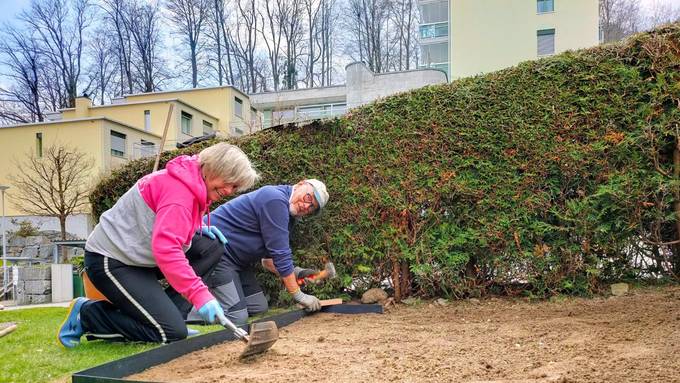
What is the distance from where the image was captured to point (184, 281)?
7.22 ft

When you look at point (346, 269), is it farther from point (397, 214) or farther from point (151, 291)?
point (151, 291)

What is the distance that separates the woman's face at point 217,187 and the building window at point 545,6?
72.1ft

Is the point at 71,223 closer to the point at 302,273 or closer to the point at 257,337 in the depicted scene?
the point at 302,273

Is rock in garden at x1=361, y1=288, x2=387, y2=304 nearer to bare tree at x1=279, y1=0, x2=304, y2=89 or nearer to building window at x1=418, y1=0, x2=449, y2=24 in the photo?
building window at x1=418, y1=0, x2=449, y2=24

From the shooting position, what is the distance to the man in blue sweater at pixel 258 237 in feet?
11.1

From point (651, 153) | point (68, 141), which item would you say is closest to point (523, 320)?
point (651, 153)

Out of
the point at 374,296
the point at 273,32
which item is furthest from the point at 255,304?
the point at 273,32

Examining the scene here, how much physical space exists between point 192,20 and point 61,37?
23.0 feet

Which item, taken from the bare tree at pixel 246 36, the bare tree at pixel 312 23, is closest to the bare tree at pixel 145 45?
the bare tree at pixel 246 36

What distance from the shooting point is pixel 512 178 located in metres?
3.58

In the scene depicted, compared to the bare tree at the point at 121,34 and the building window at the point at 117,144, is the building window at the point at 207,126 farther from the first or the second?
the bare tree at the point at 121,34

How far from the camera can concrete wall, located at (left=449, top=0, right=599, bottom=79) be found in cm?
2075

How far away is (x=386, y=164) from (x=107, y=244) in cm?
209

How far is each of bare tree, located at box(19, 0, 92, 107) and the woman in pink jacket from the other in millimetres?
27869
